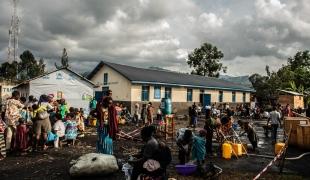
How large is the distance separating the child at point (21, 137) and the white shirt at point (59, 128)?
1.30m

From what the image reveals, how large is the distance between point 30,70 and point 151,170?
71.3m

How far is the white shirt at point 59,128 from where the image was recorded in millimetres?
12094

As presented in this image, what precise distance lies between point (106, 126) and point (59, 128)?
3575mm

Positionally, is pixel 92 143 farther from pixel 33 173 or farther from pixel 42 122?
pixel 33 173

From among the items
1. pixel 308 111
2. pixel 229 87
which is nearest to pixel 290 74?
pixel 229 87

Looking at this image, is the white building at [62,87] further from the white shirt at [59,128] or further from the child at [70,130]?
the white shirt at [59,128]

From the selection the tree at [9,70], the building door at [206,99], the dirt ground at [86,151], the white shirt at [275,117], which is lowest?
the dirt ground at [86,151]

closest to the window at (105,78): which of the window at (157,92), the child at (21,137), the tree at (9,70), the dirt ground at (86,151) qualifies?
the window at (157,92)

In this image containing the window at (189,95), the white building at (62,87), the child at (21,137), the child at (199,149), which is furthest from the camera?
the window at (189,95)

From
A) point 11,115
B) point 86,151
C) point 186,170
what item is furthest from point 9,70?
point 186,170

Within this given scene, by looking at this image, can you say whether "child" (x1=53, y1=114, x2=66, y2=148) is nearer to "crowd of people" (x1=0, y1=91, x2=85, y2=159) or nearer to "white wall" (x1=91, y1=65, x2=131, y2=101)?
"crowd of people" (x1=0, y1=91, x2=85, y2=159)

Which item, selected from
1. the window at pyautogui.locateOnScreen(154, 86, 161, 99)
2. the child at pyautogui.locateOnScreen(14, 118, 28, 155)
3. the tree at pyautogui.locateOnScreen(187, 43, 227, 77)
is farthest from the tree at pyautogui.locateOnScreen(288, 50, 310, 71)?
the child at pyautogui.locateOnScreen(14, 118, 28, 155)

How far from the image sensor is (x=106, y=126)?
951 centimetres

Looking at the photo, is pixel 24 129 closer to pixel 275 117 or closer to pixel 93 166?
pixel 93 166
